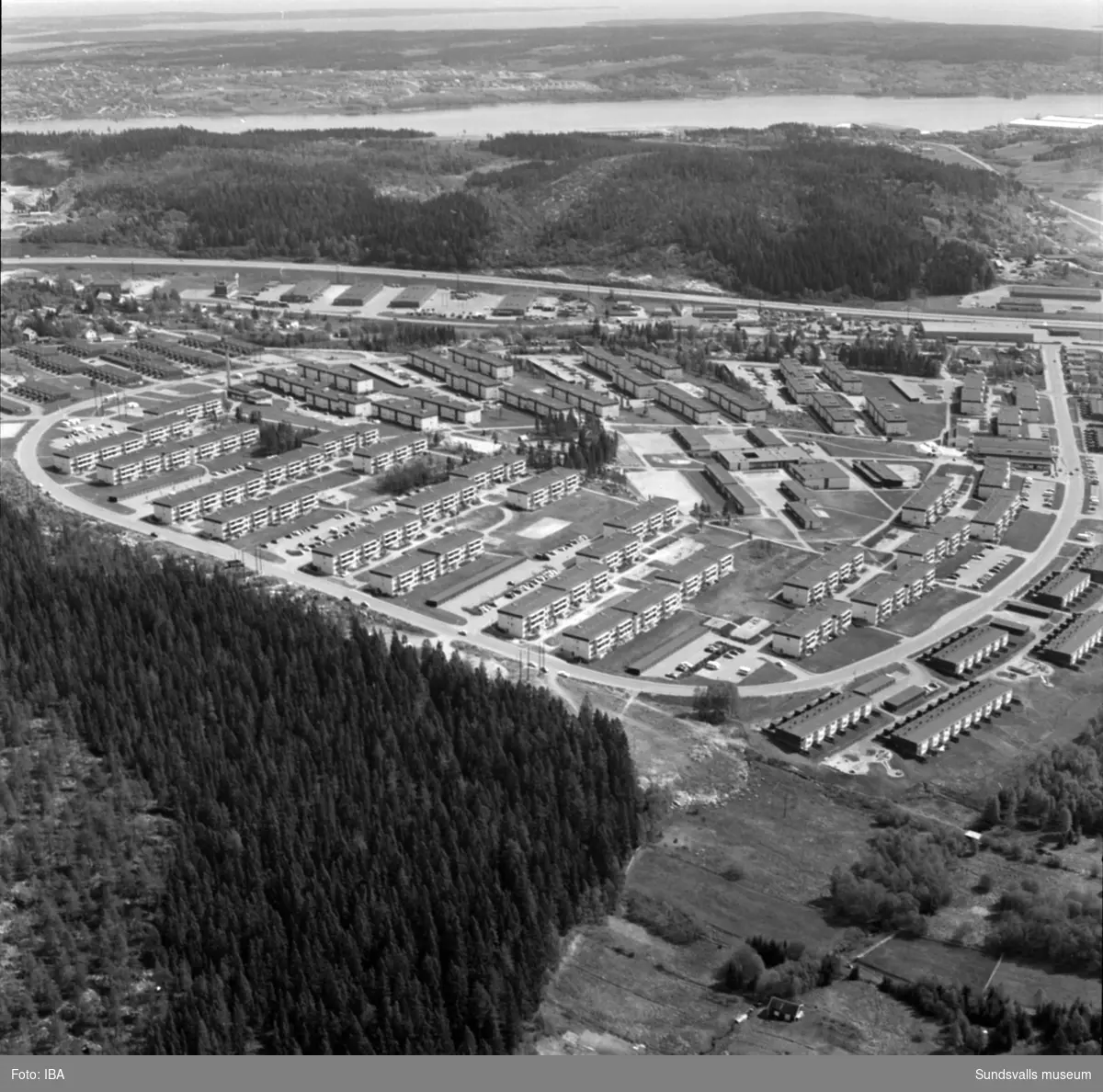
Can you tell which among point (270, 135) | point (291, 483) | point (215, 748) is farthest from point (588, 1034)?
point (270, 135)

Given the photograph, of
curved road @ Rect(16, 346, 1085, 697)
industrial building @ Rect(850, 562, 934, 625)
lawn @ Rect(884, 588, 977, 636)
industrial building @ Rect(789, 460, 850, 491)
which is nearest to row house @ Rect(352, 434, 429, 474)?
Answer: curved road @ Rect(16, 346, 1085, 697)

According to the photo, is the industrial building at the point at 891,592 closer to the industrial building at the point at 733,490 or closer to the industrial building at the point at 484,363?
the industrial building at the point at 733,490

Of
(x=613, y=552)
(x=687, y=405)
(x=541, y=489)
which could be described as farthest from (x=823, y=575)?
(x=687, y=405)

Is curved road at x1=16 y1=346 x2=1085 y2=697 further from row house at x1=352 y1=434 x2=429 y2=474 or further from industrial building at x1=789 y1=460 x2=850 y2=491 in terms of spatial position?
row house at x1=352 y1=434 x2=429 y2=474

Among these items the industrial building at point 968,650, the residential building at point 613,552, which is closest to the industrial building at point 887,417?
the residential building at point 613,552

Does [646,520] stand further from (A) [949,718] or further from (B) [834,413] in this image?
(B) [834,413]
